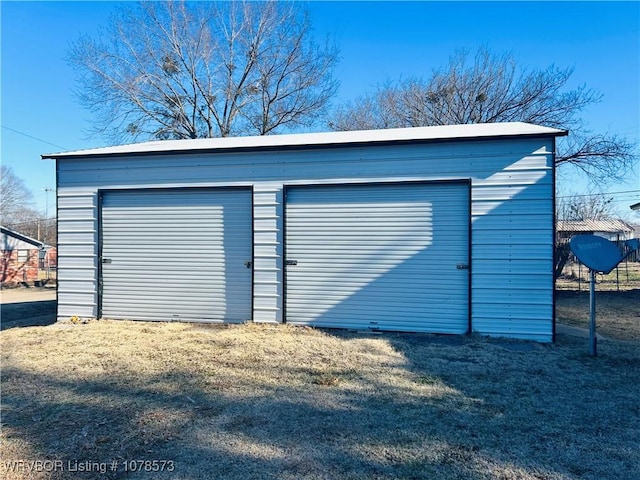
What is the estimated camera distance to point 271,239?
7.71 metres

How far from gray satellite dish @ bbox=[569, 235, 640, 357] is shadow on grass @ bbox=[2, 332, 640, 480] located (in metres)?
0.53

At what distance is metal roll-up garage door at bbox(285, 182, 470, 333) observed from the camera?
712cm

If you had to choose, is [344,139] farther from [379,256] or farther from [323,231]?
[379,256]

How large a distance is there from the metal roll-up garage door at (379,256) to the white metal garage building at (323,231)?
18 mm

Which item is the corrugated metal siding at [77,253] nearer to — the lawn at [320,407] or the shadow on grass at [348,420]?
the lawn at [320,407]

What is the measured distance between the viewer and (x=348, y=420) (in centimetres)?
366

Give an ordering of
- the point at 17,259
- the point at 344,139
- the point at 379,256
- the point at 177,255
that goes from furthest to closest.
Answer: the point at 17,259 < the point at 177,255 < the point at 344,139 < the point at 379,256

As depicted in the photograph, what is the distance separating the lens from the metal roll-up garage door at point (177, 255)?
26.1 feet

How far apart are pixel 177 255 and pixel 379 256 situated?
383cm

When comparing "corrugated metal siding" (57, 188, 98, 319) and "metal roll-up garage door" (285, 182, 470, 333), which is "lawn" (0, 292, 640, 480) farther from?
"corrugated metal siding" (57, 188, 98, 319)

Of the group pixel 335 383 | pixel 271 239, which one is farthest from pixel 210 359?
pixel 271 239

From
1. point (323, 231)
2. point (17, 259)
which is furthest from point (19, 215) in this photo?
point (323, 231)

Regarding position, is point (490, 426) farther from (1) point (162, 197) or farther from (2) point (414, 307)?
(1) point (162, 197)

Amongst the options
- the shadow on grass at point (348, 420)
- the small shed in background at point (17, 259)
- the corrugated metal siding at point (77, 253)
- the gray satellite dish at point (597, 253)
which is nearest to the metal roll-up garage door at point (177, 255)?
the corrugated metal siding at point (77, 253)
